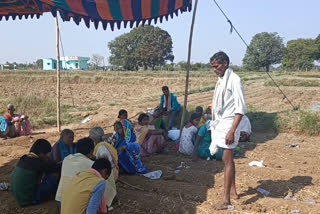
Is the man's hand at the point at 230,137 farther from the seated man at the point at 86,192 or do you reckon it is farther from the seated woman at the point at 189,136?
the seated woman at the point at 189,136

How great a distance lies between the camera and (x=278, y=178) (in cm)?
485

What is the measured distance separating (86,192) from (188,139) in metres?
3.52

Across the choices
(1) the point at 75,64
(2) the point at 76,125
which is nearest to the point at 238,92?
(2) the point at 76,125

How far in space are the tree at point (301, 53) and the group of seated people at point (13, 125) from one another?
53601 mm

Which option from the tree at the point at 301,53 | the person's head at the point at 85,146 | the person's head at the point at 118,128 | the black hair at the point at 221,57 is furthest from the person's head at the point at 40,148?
the tree at the point at 301,53

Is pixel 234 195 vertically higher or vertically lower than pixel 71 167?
lower

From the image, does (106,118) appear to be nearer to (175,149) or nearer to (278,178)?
(175,149)

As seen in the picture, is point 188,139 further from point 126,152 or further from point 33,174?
point 33,174

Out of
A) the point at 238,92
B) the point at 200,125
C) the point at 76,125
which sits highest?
the point at 238,92

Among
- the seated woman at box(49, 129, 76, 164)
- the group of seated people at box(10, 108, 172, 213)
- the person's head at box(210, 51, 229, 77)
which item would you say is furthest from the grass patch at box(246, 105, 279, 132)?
the seated woman at box(49, 129, 76, 164)

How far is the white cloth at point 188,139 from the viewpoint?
626 cm

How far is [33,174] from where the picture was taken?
12.6 ft

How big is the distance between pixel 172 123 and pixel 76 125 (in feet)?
11.7

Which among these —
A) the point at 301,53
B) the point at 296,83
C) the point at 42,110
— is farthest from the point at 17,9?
the point at 301,53
